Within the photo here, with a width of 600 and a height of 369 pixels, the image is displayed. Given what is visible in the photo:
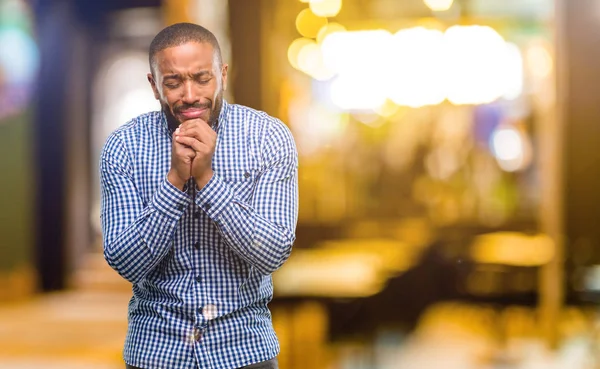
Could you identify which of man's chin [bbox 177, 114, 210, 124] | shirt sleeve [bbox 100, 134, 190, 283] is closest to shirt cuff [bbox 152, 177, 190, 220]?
shirt sleeve [bbox 100, 134, 190, 283]

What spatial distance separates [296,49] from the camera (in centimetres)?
796

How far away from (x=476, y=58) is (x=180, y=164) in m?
6.73

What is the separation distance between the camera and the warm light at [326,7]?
7.62 meters

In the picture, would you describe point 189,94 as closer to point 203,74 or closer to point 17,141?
point 203,74

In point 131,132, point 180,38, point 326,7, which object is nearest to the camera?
point 180,38

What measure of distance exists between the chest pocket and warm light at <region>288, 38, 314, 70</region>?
6.09 meters

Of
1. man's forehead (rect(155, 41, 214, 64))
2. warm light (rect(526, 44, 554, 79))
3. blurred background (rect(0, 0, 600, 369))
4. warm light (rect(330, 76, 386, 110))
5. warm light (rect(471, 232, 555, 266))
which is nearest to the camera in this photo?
man's forehead (rect(155, 41, 214, 64))

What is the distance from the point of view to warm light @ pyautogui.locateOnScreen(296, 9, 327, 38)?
25.3 feet

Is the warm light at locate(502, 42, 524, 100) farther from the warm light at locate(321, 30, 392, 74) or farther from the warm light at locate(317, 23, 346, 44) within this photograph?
the warm light at locate(317, 23, 346, 44)

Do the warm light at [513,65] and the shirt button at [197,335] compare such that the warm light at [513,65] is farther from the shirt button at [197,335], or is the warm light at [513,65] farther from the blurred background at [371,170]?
the shirt button at [197,335]

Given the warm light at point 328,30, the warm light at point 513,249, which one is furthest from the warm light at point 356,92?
the warm light at point 513,249

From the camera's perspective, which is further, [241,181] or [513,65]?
[513,65]

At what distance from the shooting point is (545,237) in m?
6.86

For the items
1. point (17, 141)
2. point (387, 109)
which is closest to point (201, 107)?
point (387, 109)
